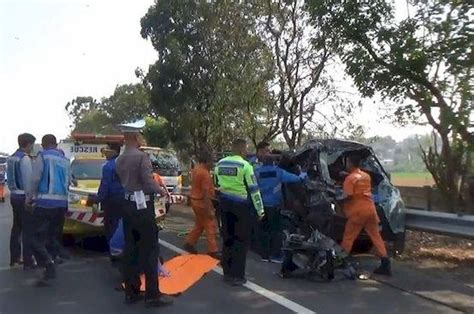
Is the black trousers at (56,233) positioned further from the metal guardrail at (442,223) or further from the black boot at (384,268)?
the metal guardrail at (442,223)

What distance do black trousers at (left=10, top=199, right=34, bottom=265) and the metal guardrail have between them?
5420mm

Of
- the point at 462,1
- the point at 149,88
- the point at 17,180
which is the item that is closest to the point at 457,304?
the point at 462,1

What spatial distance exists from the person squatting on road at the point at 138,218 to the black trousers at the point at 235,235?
1386 millimetres

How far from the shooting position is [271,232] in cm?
1042

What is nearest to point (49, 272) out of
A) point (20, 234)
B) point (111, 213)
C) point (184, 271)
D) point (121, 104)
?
point (111, 213)

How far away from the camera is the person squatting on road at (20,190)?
373 inches

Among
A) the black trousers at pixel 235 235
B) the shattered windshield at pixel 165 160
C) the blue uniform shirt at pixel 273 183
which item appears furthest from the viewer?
the shattered windshield at pixel 165 160

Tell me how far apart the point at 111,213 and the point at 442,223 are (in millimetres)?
4529

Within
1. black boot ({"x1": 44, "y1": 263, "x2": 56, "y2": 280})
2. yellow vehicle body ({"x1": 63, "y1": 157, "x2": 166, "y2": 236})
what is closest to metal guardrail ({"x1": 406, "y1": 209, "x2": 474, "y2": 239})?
yellow vehicle body ({"x1": 63, "y1": 157, "x2": 166, "y2": 236})

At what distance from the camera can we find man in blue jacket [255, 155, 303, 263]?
33.6 feet

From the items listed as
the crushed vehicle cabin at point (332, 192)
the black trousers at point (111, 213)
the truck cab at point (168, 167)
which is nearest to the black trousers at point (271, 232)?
the crushed vehicle cabin at point (332, 192)

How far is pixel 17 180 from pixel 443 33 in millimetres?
6643

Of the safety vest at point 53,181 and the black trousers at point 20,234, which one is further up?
the safety vest at point 53,181

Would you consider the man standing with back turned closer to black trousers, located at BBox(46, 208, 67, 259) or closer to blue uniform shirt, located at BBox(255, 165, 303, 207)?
blue uniform shirt, located at BBox(255, 165, 303, 207)
